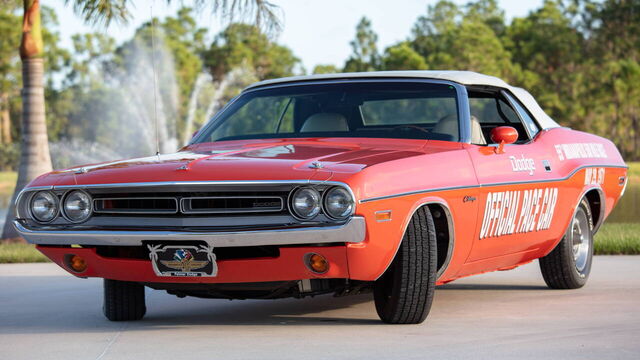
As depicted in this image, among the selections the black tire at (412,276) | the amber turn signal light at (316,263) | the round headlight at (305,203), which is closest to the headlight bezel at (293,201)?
the round headlight at (305,203)

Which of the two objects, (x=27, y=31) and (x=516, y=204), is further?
(x=27, y=31)

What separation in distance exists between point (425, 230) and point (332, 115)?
1.54m

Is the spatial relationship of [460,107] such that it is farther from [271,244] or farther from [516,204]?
[271,244]

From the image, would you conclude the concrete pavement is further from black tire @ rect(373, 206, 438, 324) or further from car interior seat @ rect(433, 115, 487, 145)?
car interior seat @ rect(433, 115, 487, 145)

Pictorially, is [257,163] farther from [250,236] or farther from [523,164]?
[523,164]

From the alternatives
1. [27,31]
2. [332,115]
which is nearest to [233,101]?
[332,115]

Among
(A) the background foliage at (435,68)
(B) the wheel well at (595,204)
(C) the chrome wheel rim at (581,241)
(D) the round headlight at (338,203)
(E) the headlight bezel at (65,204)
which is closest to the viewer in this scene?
(D) the round headlight at (338,203)

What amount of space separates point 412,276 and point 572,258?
256cm

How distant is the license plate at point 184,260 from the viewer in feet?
18.5

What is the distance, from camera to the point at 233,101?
7816mm

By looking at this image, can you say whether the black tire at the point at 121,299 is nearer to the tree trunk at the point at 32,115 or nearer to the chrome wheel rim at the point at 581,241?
the chrome wheel rim at the point at 581,241

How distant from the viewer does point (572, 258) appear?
802cm

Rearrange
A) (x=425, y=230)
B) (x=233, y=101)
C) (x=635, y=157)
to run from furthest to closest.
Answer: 1. (x=635, y=157)
2. (x=233, y=101)
3. (x=425, y=230)

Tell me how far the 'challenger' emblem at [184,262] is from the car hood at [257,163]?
381 mm
